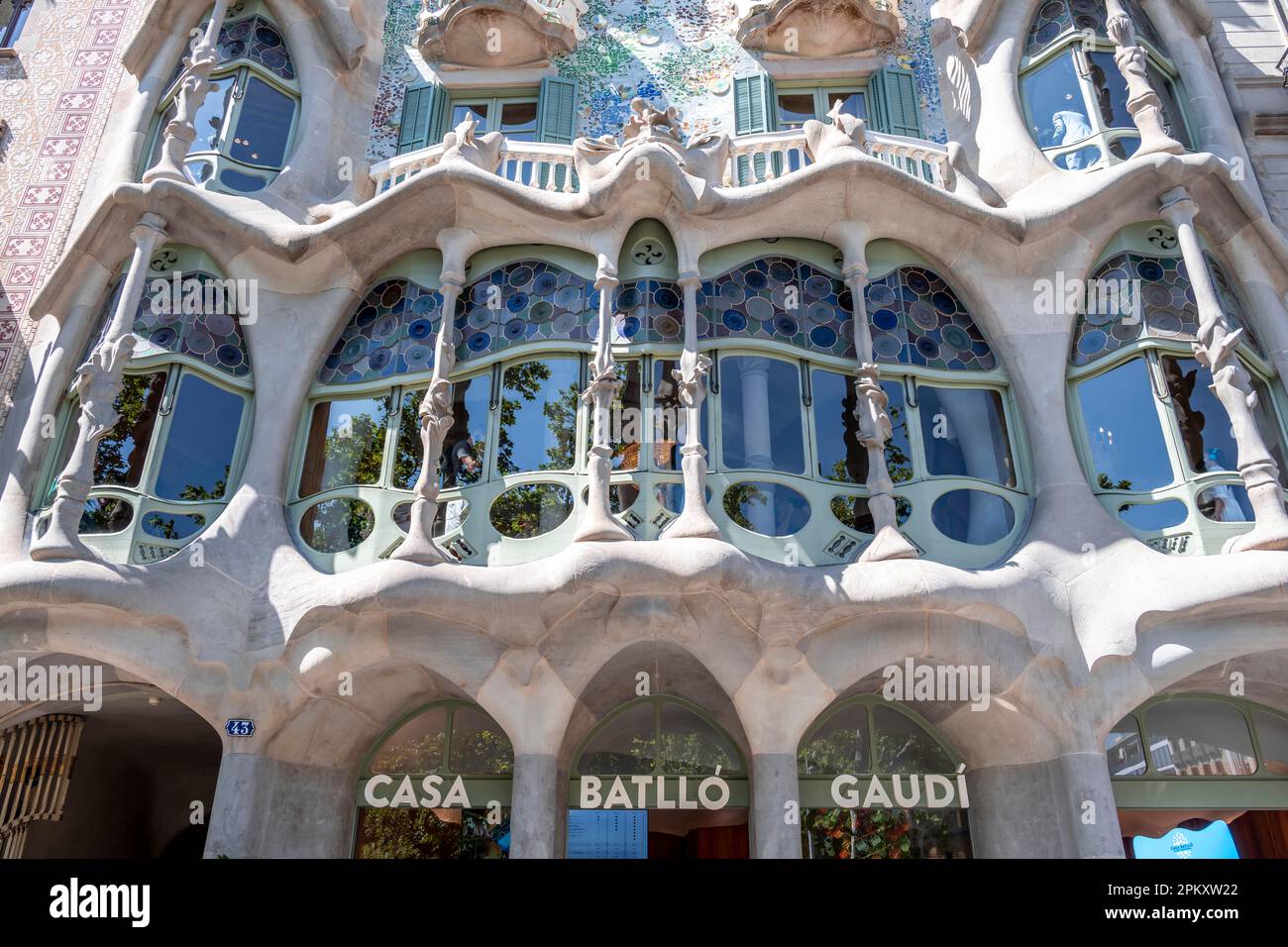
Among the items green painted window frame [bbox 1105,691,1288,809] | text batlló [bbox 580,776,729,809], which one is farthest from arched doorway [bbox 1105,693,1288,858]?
text batlló [bbox 580,776,729,809]

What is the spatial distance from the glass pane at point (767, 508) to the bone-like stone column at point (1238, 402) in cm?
376

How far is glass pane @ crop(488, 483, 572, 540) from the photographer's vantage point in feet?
30.0

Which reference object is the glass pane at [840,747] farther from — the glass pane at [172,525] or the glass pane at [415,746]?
the glass pane at [172,525]

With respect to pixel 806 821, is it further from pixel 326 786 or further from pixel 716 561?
pixel 326 786

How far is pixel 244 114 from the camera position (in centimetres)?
1156

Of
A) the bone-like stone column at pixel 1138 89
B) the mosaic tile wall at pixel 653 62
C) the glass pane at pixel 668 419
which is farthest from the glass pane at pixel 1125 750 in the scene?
the mosaic tile wall at pixel 653 62

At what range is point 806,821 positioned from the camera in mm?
Answer: 9445

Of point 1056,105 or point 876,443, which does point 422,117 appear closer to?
point 876,443

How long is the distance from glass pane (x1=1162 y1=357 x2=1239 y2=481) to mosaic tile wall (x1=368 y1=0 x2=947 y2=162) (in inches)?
165

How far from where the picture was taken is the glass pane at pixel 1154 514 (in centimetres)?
916

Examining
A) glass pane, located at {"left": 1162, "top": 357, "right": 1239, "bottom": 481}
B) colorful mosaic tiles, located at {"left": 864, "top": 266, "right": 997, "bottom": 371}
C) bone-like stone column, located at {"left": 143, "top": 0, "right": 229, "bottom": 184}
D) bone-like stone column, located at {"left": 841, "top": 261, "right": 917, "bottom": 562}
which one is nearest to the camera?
bone-like stone column, located at {"left": 841, "top": 261, "right": 917, "bottom": 562}

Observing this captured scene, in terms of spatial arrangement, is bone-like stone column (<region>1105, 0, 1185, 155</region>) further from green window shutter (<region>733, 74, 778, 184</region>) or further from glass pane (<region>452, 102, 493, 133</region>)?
glass pane (<region>452, 102, 493, 133</region>)

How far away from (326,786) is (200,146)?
7.21 m
